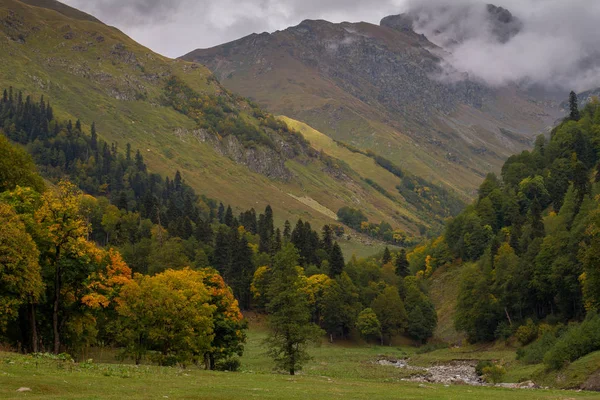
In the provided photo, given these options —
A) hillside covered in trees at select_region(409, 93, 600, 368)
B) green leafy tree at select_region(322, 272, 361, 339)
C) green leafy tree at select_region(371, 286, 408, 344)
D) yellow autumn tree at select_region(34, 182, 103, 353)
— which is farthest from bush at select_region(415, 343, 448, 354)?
yellow autumn tree at select_region(34, 182, 103, 353)

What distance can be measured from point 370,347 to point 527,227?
141 feet

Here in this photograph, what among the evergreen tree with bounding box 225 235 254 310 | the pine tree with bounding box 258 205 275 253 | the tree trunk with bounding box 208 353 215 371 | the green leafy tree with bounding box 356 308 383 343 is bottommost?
the green leafy tree with bounding box 356 308 383 343

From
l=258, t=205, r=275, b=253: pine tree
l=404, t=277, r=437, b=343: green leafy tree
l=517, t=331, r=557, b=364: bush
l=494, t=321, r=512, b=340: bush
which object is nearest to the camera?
l=517, t=331, r=557, b=364: bush

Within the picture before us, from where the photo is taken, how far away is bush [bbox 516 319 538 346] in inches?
3782

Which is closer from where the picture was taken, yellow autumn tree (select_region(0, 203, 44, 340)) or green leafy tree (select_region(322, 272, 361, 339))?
yellow autumn tree (select_region(0, 203, 44, 340))

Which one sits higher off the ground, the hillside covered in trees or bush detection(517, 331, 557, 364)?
the hillside covered in trees

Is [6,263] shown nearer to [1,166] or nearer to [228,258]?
[1,166]

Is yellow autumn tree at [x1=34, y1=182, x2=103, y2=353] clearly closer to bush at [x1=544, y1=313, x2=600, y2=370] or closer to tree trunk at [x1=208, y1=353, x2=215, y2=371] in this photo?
tree trunk at [x1=208, y1=353, x2=215, y2=371]

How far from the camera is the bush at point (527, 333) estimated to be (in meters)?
96.1

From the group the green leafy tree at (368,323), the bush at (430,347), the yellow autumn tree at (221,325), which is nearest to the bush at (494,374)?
the yellow autumn tree at (221,325)

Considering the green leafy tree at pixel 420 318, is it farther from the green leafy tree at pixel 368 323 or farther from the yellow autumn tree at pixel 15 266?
the yellow autumn tree at pixel 15 266

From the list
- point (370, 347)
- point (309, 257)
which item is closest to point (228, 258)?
point (309, 257)

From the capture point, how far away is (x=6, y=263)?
143 ft

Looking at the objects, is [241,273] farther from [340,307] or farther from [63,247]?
[63,247]
